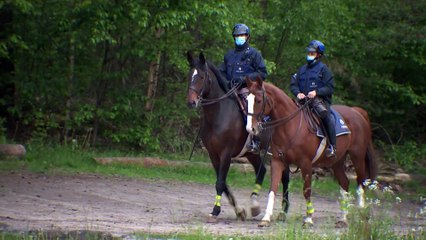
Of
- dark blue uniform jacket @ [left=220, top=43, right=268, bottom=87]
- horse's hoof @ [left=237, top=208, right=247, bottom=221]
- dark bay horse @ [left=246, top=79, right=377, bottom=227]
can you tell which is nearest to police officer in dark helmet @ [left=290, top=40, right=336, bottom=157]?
dark bay horse @ [left=246, top=79, right=377, bottom=227]

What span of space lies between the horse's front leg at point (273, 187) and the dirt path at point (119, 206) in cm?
29

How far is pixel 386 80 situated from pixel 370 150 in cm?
1199

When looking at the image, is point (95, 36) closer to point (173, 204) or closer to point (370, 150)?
point (173, 204)

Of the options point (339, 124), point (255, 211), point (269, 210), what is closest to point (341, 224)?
point (269, 210)

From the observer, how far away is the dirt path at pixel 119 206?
12991 mm

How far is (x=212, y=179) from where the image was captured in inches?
895

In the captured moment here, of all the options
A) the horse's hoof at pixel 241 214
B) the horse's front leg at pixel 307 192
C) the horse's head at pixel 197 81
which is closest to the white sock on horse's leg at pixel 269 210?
the horse's front leg at pixel 307 192

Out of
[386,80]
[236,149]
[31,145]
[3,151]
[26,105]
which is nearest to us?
[236,149]

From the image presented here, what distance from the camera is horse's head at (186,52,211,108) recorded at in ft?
49.5

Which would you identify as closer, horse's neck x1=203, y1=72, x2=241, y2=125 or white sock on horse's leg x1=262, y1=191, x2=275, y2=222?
white sock on horse's leg x1=262, y1=191, x2=275, y2=222

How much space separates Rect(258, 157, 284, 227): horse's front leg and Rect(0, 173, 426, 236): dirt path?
29cm

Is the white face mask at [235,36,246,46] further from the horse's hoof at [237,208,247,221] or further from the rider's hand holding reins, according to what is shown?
the horse's hoof at [237,208,247,221]

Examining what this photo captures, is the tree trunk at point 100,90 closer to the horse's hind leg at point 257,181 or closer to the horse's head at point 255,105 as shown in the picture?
the horse's hind leg at point 257,181

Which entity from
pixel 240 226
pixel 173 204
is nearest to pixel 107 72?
pixel 173 204
